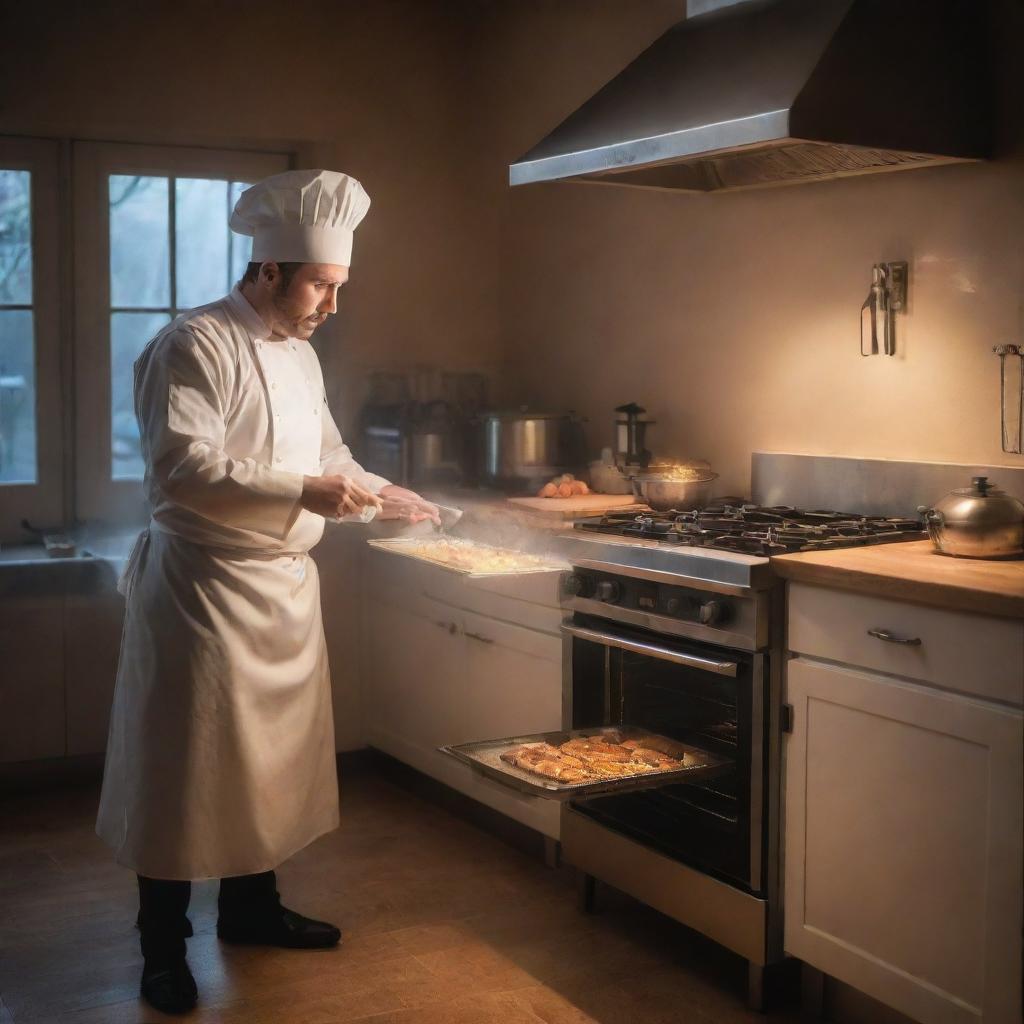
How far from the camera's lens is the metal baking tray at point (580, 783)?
2.35 m

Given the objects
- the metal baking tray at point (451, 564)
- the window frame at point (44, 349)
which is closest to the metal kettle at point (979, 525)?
the metal baking tray at point (451, 564)

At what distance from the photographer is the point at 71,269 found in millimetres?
4086

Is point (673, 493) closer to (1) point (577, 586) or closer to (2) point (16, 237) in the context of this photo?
(1) point (577, 586)

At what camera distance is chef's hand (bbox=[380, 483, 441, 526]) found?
9.34ft

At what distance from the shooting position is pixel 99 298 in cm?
412

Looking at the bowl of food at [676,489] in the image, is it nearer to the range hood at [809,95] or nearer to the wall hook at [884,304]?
the wall hook at [884,304]

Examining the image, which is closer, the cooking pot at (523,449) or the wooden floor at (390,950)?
the wooden floor at (390,950)

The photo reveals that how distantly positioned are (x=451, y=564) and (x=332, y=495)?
0.60 meters

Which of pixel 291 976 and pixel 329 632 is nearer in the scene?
pixel 291 976

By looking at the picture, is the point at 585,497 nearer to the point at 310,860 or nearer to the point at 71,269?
the point at 310,860

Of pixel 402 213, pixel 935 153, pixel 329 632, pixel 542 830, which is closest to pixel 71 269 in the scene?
pixel 402 213

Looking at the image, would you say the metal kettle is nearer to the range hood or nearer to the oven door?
the oven door

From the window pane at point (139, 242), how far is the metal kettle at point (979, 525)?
2.64m

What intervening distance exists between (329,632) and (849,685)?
2.27 m
